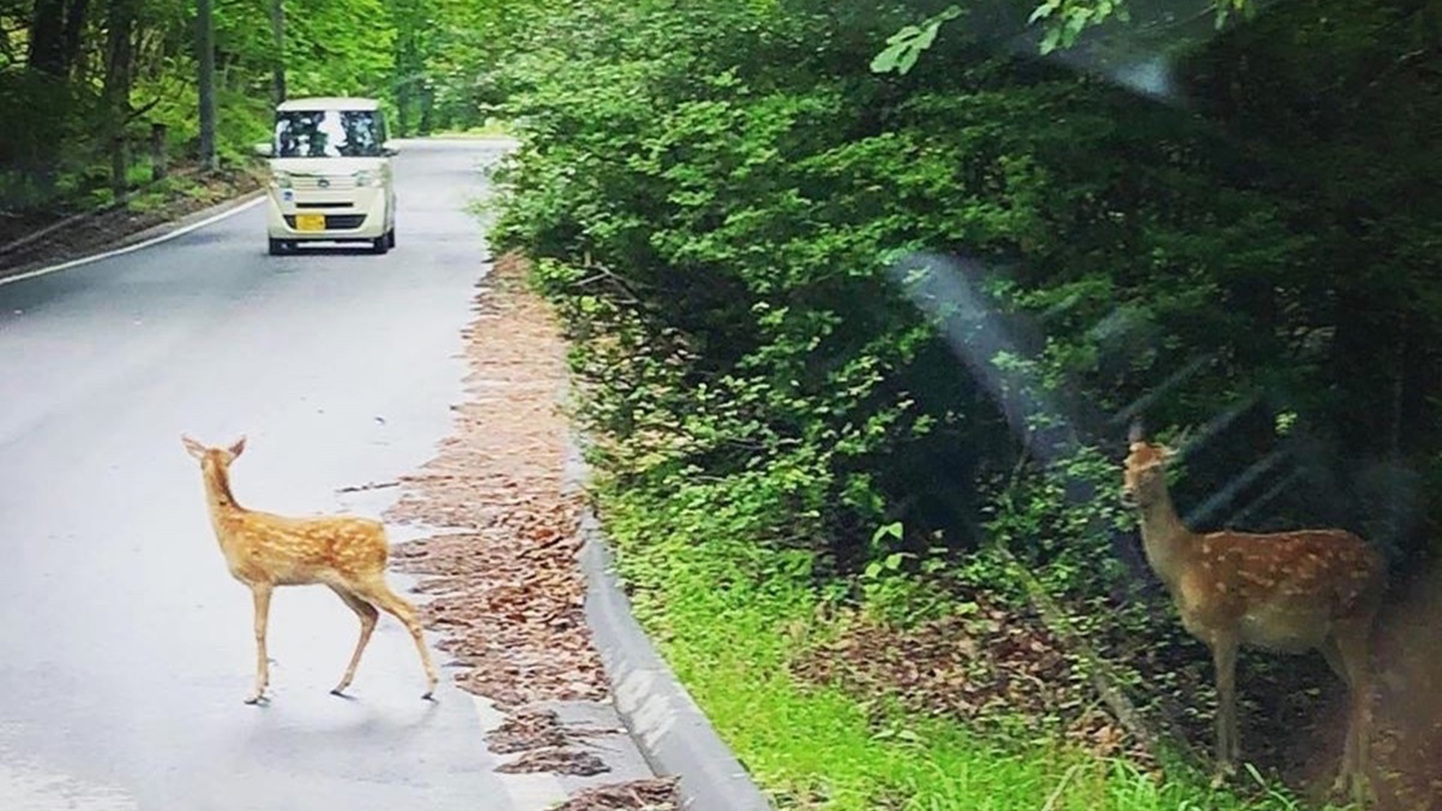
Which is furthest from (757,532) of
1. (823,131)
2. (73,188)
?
(73,188)

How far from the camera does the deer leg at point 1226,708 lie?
6672mm

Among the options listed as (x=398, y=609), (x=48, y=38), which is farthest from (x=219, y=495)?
(x=48, y=38)

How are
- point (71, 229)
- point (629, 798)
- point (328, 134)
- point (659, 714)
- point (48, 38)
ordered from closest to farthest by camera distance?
point (629, 798), point (659, 714), point (328, 134), point (71, 229), point (48, 38)

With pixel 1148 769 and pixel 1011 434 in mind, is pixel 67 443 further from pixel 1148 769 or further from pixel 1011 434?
pixel 1148 769

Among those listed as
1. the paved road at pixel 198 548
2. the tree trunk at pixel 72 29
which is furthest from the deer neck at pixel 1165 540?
the tree trunk at pixel 72 29

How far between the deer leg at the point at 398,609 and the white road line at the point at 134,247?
17916mm

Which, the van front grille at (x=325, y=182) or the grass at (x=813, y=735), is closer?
the grass at (x=813, y=735)

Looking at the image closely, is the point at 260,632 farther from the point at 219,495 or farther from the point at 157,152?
the point at 157,152

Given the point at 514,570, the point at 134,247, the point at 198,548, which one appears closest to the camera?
the point at 514,570

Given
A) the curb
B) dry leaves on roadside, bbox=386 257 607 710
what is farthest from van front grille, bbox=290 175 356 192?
the curb

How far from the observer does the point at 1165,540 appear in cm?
679

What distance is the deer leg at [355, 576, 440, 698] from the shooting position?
24.9 ft

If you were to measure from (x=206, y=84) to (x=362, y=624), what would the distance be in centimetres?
3434

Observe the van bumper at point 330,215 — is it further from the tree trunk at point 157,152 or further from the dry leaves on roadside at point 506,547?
the tree trunk at point 157,152
